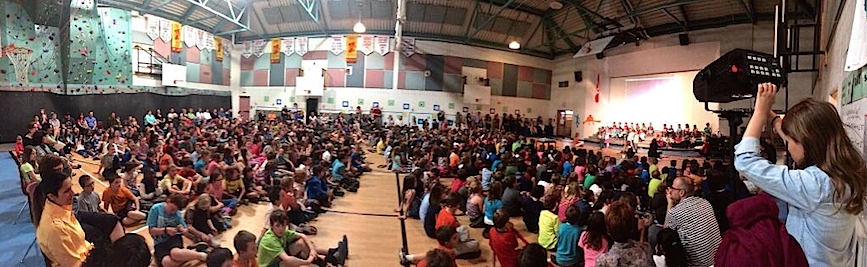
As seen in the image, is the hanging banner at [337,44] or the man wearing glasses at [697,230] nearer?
the man wearing glasses at [697,230]

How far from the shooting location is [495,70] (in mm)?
24641

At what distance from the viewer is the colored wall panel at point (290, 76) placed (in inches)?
954

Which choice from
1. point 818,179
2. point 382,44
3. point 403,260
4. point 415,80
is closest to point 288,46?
point 382,44

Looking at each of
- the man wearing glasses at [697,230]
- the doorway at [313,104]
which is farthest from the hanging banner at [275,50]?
the man wearing glasses at [697,230]

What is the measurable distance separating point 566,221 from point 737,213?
10.5 ft

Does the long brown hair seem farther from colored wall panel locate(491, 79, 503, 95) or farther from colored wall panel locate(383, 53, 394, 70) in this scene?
colored wall panel locate(491, 79, 503, 95)

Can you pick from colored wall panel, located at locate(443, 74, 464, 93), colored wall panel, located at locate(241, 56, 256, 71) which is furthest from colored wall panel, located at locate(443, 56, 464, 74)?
colored wall panel, located at locate(241, 56, 256, 71)

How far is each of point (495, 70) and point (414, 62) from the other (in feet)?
16.1

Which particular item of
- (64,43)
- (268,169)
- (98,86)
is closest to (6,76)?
(64,43)

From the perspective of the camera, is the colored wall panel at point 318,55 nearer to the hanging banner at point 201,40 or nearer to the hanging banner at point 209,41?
the hanging banner at point 209,41

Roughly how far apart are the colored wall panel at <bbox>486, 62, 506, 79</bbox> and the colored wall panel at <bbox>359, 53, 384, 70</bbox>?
6256mm

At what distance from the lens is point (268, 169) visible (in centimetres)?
757

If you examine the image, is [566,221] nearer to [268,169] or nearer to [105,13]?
[268,169]

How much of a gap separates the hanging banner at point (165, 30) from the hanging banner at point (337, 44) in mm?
8170
